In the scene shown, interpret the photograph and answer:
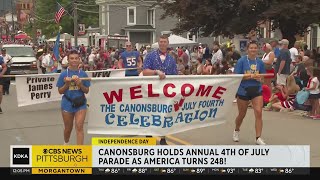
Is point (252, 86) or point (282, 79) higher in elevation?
point (252, 86)

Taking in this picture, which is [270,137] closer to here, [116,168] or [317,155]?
[317,155]

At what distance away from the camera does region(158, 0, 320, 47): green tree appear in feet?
76.8

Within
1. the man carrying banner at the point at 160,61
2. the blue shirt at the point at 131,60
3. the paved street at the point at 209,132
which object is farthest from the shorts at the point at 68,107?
the blue shirt at the point at 131,60

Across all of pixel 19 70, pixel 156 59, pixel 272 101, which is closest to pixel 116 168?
pixel 156 59

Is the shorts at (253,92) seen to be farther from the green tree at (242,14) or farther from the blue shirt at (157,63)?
the green tree at (242,14)

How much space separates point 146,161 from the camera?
6734mm

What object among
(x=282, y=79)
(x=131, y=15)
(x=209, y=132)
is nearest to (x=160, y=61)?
(x=209, y=132)

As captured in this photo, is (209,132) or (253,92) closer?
(253,92)

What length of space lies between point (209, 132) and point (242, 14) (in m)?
16.4

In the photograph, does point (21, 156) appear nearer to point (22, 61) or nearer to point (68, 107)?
point (68, 107)

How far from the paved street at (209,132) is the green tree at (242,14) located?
10.3m

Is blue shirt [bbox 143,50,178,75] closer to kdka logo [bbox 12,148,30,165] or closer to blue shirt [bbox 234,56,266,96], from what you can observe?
blue shirt [bbox 234,56,266,96]

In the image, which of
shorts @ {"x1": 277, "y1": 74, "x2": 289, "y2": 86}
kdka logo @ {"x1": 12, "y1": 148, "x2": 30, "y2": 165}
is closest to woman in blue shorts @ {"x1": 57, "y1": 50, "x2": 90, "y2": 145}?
kdka logo @ {"x1": 12, "y1": 148, "x2": 30, "y2": 165}

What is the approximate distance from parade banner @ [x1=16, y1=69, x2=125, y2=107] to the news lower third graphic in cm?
788
